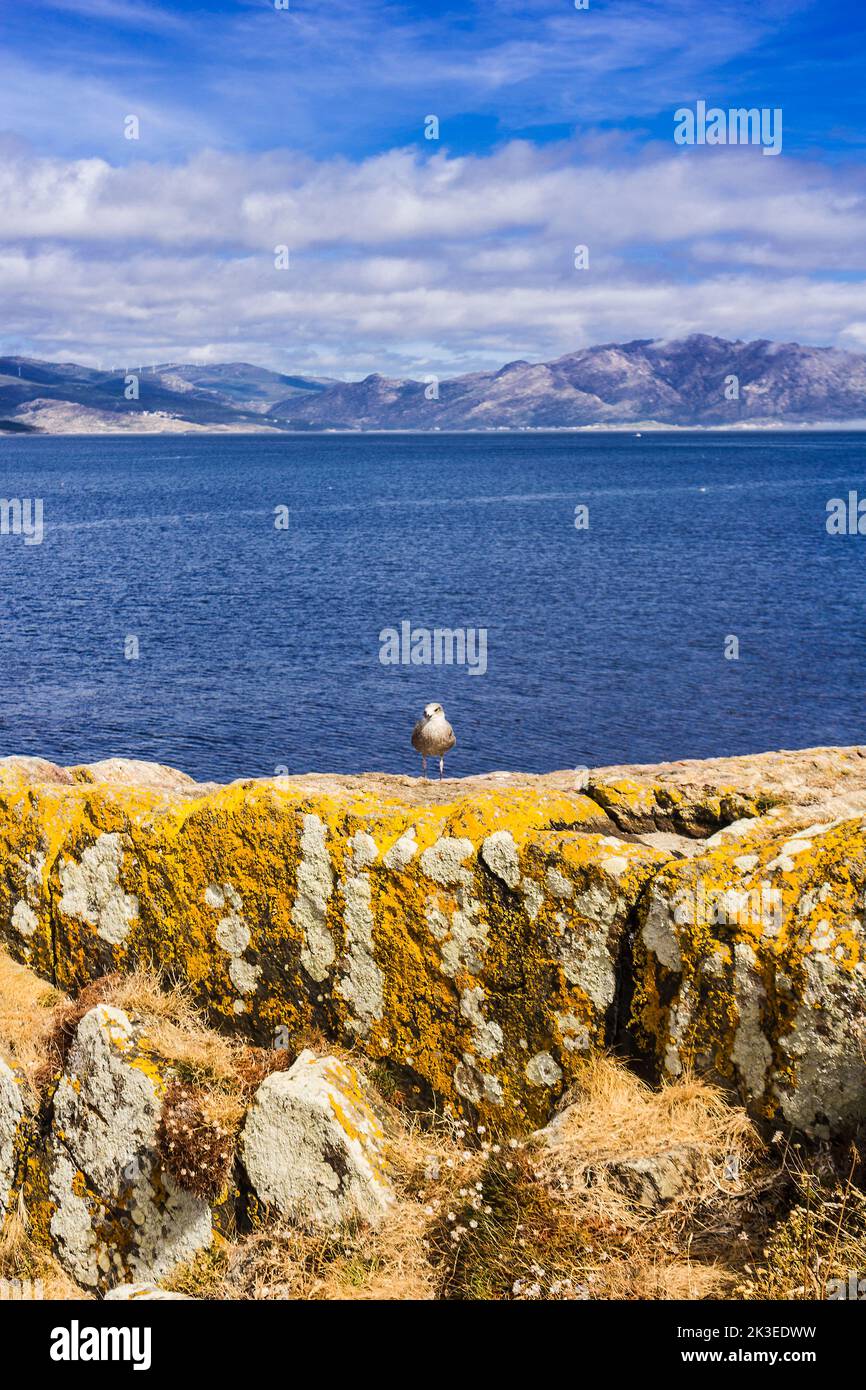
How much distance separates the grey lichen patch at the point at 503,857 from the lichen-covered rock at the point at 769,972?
2.91ft

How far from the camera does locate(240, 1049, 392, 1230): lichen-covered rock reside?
6.63m

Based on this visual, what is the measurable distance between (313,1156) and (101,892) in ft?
9.49

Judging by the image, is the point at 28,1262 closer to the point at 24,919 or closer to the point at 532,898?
the point at 24,919

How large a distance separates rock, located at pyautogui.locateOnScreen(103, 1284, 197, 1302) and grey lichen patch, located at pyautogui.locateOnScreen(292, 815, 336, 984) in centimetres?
219

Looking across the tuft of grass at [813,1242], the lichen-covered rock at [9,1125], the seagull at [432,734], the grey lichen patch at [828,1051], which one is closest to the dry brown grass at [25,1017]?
the lichen-covered rock at [9,1125]

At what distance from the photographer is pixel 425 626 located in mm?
61906

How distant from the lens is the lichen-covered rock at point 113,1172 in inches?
275

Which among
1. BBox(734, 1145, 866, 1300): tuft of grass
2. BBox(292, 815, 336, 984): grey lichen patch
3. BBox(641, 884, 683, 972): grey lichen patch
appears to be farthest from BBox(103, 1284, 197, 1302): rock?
BBox(641, 884, 683, 972): grey lichen patch

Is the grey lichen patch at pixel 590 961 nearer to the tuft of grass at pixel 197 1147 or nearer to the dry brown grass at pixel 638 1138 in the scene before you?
the dry brown grass at pixel 638 1138

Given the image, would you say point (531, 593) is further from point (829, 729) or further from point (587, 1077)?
point (587, 1077)

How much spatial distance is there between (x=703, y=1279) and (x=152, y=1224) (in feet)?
11.5

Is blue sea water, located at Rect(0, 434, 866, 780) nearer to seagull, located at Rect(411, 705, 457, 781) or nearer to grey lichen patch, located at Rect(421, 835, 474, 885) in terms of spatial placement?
seagull, located at Rect(411, 705, 457, 781)

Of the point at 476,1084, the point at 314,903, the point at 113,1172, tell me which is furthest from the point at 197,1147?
the point at 476,1084

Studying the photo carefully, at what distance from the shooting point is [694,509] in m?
130
